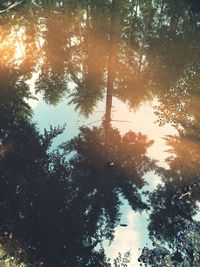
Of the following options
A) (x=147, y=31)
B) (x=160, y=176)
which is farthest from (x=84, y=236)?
(x=147, y=31)

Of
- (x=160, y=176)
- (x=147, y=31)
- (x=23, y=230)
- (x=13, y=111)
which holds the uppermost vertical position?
(x=147, y=31)

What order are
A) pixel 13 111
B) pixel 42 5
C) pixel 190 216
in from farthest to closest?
pixel 42 5 < pixel 13 111 < pixel 190 216

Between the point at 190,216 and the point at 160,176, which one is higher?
the point at 160,176

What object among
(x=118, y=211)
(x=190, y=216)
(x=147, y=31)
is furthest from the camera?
(x=147, y=31)

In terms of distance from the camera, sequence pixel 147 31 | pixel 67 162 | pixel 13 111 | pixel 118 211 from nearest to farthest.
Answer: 1. pixel 118 211
2. pixel 67 162
3. pixel 13 111
4. pixel 147 31

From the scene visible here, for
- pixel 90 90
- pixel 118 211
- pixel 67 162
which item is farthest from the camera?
pixel 90 90

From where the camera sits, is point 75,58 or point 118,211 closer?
point 118,211

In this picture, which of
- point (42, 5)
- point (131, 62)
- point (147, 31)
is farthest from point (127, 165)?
point (42, 5)

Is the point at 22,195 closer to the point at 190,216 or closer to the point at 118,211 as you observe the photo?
the point at 118,211

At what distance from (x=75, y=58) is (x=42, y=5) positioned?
16263 mm

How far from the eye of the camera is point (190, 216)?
17406 mm

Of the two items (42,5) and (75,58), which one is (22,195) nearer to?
(75,58)

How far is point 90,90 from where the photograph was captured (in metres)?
26.5

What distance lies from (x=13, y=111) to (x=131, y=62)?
10.5 metres
